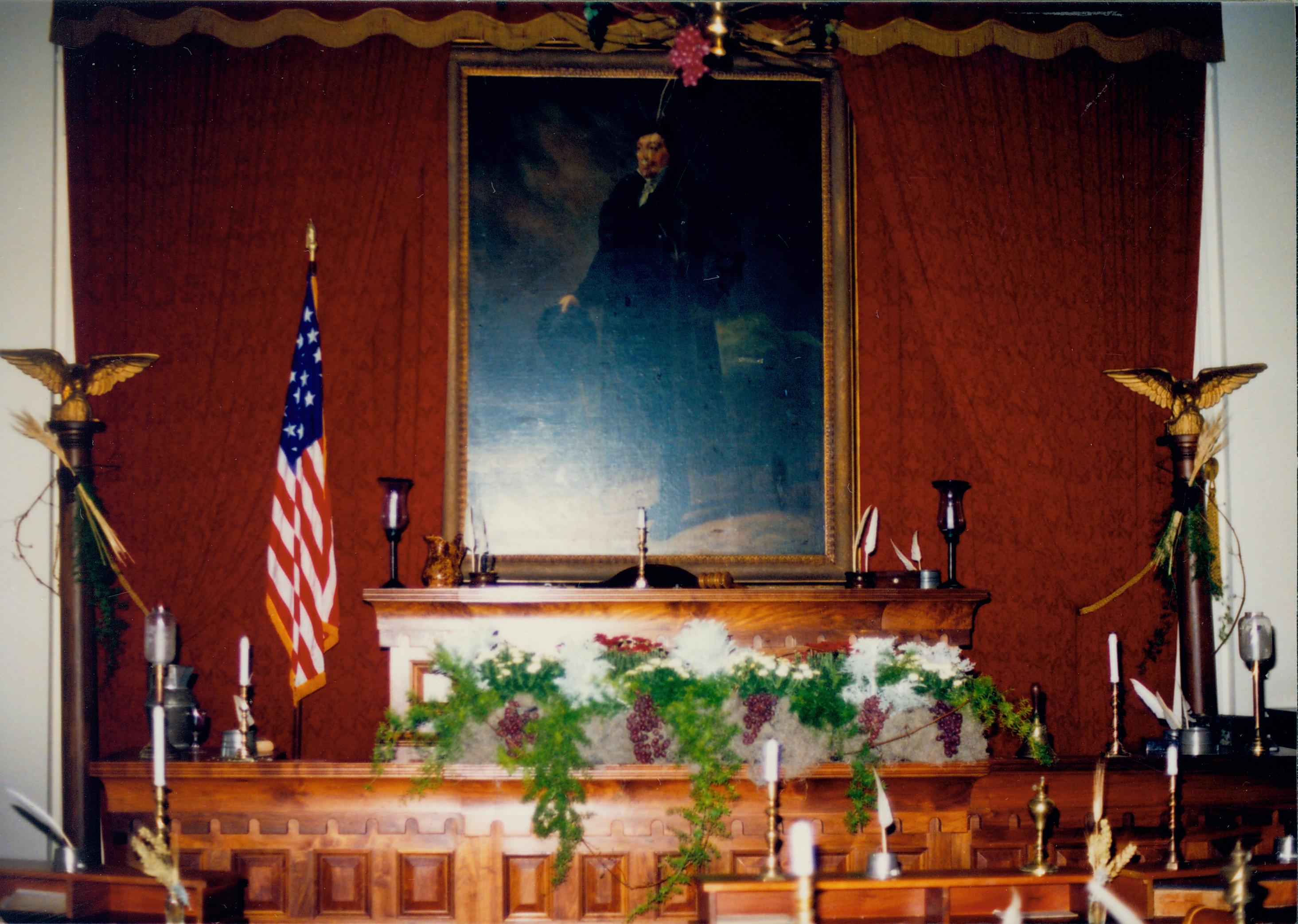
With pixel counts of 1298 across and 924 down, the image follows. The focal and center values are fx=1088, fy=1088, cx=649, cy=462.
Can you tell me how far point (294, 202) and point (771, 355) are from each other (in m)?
2.58

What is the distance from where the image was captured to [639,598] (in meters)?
5.04

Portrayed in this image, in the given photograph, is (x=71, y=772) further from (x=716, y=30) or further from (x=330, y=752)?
(x=716, y=30)

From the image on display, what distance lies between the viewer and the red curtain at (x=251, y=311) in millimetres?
5418

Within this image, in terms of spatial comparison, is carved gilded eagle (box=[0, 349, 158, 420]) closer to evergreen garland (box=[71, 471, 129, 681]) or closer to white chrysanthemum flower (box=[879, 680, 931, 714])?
evergreen garland (box=[71, 471, 129, 681])

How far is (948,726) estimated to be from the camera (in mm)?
3848

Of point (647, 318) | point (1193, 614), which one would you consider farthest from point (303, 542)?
point (1193, 614)

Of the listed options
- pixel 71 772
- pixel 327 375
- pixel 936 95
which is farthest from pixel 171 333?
pixel 936 95

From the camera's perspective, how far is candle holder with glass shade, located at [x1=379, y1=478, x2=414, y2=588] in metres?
5.17

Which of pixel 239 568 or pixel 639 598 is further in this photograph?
pixel 239 568

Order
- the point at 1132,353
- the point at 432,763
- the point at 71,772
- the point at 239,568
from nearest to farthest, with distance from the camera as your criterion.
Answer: the point at 432,763 → the point at 71,772 → the point at 239,568 → the point at 1132,353

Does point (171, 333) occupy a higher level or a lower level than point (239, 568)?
higher

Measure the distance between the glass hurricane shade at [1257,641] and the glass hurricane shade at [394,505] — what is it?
3844 millimetres

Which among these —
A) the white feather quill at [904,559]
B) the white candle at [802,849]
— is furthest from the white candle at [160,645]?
the white feather quill at [904,559]

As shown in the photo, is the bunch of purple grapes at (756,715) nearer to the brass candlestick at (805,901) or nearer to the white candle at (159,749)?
the brass candlestick at (805,901)
